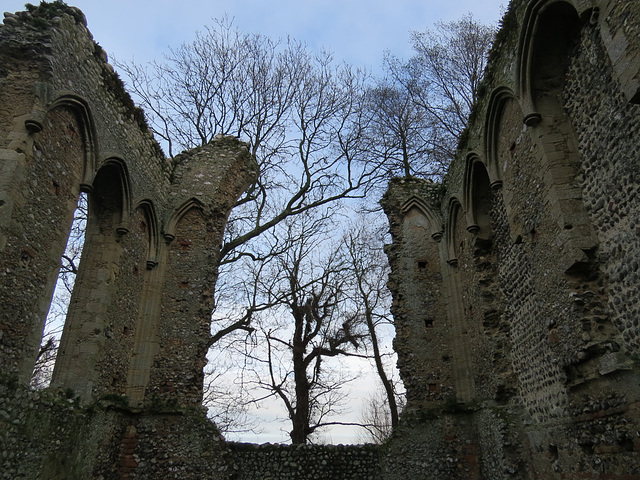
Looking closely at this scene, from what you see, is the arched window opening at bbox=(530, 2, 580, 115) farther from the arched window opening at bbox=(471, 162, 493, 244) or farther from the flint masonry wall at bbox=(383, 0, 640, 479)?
the arched window opening at bbox=(471, 162, 493, 244)

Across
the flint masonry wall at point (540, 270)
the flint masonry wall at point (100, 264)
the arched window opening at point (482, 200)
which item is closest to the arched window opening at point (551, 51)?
the flint masonry wall at point (540, 270)

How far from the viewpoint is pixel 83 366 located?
7520mm

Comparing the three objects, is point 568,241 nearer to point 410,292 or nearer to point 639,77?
point 639,77

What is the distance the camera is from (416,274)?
1064 centimetres

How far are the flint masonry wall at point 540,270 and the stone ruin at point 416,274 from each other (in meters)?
0.03

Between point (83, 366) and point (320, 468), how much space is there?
4.58m

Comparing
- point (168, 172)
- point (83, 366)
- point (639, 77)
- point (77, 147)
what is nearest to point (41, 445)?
point (83, 366)

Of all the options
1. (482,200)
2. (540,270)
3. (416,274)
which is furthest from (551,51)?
(416,274)

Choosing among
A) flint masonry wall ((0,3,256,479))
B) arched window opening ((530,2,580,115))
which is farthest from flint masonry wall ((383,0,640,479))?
flint masonry wall ((0,3,256,479))

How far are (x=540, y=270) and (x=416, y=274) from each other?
4073 millimetres

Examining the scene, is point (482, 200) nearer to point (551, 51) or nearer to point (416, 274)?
point (416, 274)

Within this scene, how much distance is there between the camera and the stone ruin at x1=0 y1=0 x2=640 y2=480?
17.6ft

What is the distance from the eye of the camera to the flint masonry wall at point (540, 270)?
16.4 feet

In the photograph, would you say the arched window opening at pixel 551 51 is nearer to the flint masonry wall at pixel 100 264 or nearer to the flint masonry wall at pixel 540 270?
the flint masonry wall at pixel 540 270
